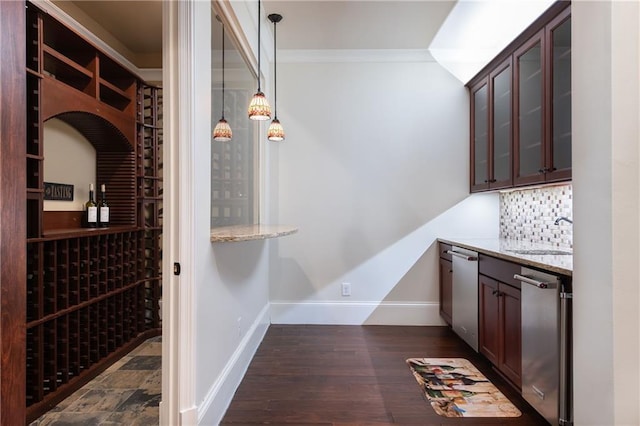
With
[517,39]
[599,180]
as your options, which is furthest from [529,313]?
[517,39]

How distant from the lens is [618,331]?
3.24 feet

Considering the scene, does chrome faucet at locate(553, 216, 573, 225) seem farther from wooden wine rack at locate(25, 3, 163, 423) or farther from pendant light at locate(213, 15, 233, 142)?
wooden wine rack at locate(25, 3, 163, 423)

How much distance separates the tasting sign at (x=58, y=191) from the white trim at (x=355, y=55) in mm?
2261

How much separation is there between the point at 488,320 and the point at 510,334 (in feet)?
0.99

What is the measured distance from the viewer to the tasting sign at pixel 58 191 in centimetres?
250

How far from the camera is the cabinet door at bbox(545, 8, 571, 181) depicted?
2.10m

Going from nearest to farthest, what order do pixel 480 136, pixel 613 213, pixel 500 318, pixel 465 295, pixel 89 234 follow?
pixel 613 213, pixel 500 318, pixel 89 234, pixel 465 295, pixel 480 136

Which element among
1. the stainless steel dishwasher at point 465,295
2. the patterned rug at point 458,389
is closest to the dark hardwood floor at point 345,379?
the patterned rug at point 458,389

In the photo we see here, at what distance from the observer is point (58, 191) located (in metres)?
2.59

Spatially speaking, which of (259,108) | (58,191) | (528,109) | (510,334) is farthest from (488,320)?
(58,191)

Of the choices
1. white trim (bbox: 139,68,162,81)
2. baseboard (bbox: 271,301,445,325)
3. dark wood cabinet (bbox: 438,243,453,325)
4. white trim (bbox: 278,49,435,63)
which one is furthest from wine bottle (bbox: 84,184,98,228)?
dark wood cabinet (bbox: 438,243,453,325)

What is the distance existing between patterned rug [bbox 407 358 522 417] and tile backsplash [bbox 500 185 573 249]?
3.81 ft

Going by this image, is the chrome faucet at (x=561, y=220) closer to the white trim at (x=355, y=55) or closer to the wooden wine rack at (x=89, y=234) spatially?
the white trim at (x=355, y=55)

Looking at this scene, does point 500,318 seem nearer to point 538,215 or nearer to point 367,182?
point 538,215
